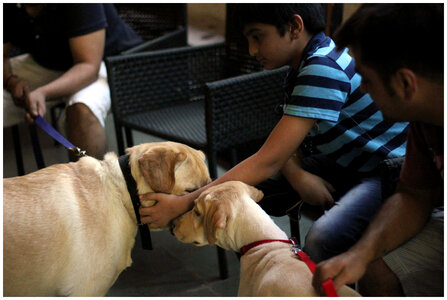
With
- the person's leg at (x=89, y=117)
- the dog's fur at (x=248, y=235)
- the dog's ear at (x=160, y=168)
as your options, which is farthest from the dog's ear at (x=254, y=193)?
the person's leg at (x=89, y=117)

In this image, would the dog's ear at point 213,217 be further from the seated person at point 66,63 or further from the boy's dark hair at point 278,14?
the seated person at point 66,63

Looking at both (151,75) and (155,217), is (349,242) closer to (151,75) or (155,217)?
(155,217)

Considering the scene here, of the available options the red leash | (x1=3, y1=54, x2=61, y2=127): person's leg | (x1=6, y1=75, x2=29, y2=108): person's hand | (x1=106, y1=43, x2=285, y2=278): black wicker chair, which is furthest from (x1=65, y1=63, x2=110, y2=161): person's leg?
the red leash

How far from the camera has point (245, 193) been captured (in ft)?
5.76

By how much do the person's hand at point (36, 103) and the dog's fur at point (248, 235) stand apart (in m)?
1.46

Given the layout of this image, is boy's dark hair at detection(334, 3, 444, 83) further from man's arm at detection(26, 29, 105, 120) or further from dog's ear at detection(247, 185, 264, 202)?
man's arm at detection(26, 29, 105, 120)

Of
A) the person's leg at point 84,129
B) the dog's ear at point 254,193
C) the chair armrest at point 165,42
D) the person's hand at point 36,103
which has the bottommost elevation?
the person's leg at point 84,129

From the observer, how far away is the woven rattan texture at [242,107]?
8.25ft

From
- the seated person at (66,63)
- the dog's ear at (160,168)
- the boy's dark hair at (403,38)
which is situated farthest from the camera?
the seated person at (66,63)

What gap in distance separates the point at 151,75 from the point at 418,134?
1.87 m

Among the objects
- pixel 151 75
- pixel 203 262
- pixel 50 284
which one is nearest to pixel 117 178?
pixel 50 284

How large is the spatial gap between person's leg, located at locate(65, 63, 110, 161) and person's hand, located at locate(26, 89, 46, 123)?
0.50ft

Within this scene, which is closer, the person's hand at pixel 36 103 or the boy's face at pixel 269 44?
the boy's face at pixel 269 44

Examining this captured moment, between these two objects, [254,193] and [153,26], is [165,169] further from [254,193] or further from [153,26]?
[153,26]
